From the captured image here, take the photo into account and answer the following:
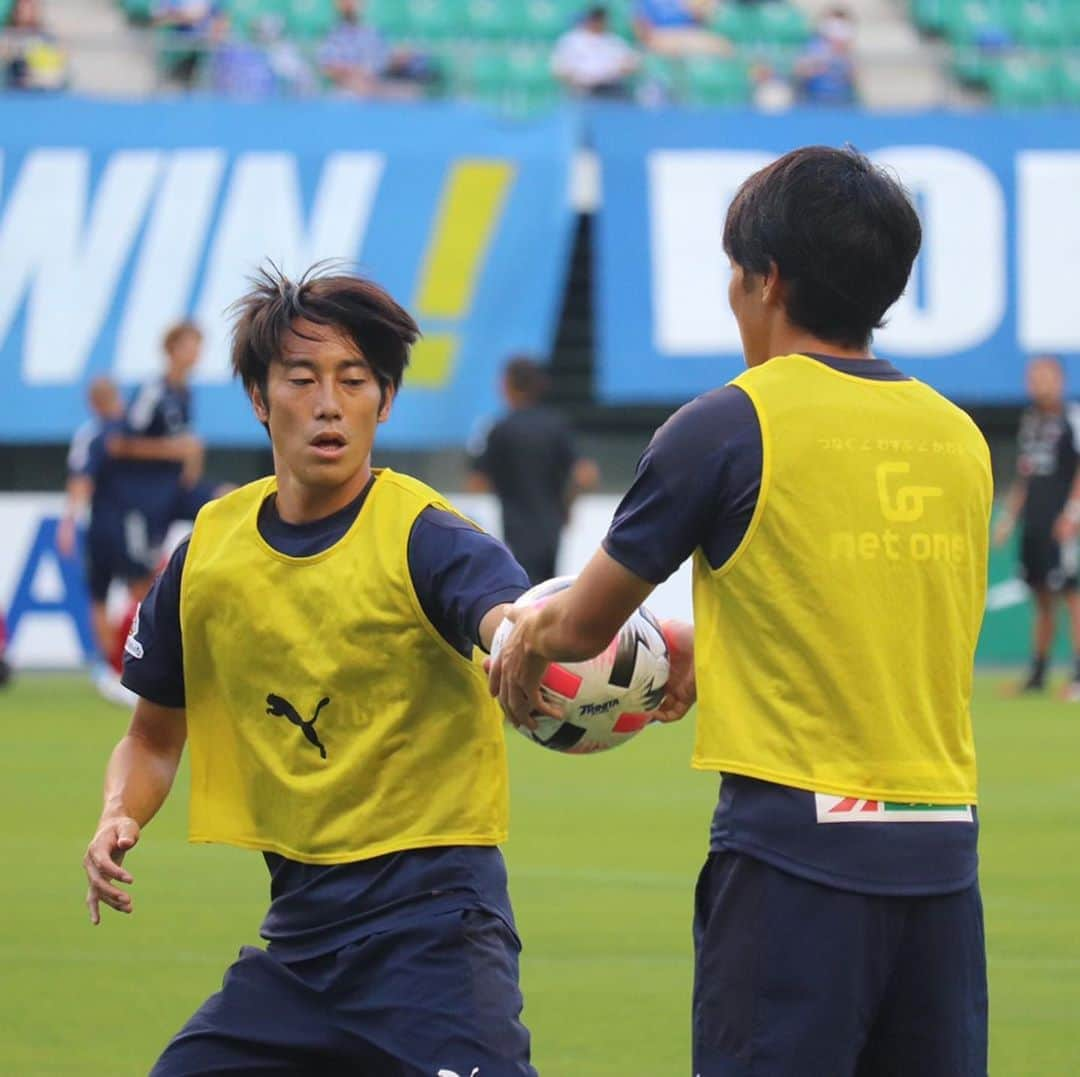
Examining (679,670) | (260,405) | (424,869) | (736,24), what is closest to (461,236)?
(736,24)

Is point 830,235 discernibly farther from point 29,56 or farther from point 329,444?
point 29,56

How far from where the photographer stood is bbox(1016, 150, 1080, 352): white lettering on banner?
762 inches

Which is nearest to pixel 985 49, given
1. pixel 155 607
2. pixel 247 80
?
pixel 247 80

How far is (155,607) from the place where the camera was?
4230mm

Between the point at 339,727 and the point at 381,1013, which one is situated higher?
the point at 339,727

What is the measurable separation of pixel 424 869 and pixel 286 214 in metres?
15.1

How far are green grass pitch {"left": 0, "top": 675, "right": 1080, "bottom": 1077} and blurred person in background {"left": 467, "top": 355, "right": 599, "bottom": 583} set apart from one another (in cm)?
223

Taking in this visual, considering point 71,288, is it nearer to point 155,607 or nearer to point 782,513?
point 155,607

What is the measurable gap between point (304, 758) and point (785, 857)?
1028 millimetres

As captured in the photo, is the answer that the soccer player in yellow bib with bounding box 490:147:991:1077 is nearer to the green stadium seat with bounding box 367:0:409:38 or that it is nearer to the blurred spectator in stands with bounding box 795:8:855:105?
the blurred spectator in stands with bounding box 795:8:855:105

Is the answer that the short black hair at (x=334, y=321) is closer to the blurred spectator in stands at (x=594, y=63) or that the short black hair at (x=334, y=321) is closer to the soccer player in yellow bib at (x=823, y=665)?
the soccer player in yellow bib at (x=823, y=665)

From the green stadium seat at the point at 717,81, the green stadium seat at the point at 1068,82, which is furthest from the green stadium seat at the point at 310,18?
the green stadium seat at the point at 1068,82

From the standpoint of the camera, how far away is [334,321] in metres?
4.14

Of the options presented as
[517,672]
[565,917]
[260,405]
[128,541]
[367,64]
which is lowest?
[565,917]
